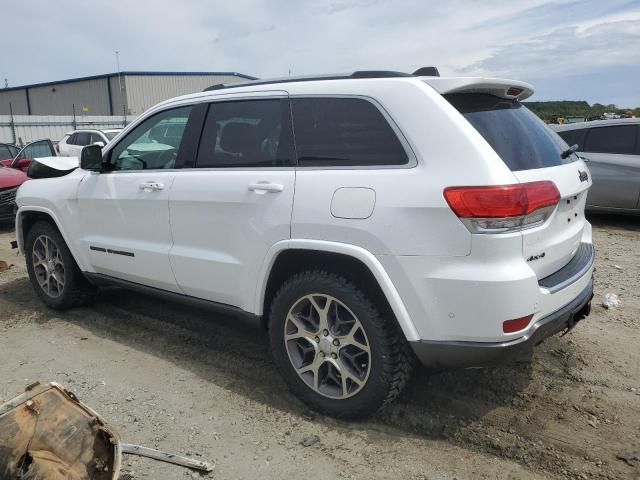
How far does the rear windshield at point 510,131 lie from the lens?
2.81m

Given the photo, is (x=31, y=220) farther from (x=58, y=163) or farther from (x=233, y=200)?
(x=233, y=200)

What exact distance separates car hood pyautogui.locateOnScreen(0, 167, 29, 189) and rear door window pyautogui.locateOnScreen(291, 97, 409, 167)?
7708mm

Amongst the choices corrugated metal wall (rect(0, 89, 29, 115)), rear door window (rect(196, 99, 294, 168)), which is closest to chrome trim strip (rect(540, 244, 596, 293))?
rear door window (rect(196, 99, 294, 168))

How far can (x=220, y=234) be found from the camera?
3.52 m

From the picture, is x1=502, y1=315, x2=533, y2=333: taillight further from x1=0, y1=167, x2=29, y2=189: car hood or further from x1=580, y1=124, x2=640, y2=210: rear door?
x1=0, y1=167, x2=29, y2=189: car hood

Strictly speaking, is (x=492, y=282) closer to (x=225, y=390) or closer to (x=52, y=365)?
(x=225, y=390)

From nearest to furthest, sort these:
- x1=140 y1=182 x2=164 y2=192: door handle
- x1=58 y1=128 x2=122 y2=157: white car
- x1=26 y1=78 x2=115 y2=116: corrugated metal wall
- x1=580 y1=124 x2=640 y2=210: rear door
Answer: x1=140 y1=182 x2=164 y2=192: door handle, x1=580 y1=124 x2=640 y2=210: rear door, x1=58 y1=128 x2=122 y2=157: white car, x1=26 y1=78 x2=115 y2=116: corrugated metal wall

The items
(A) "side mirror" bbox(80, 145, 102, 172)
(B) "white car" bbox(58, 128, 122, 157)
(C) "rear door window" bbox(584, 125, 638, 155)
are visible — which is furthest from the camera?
(B) "white car" bbox(58, 128, 122, 157)

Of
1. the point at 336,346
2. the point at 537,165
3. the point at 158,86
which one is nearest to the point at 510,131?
the point at 537,165

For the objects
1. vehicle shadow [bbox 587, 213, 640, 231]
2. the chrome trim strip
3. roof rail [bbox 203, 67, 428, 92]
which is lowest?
vehicle shadow [bbox 587, 213, 640, 231]

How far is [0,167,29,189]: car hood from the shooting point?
30.2ft

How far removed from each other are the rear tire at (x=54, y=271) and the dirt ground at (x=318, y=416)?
0.25m

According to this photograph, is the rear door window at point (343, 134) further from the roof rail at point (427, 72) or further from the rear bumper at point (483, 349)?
the rear bumper at point (483, 349)

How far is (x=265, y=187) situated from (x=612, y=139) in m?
7.22
